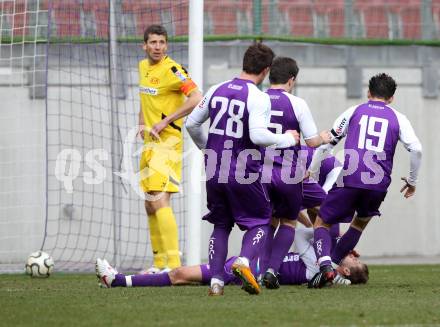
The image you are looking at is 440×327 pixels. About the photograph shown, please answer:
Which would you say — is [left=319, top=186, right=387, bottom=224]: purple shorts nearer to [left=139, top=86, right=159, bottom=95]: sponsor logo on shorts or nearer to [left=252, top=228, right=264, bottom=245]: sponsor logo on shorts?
[left=252, top=228, right=264, bottom=245]: sponsor logo on shorts

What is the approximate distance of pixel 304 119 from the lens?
24.3 ft

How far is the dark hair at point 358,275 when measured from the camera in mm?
8102

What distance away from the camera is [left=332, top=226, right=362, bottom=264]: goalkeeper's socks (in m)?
7.88

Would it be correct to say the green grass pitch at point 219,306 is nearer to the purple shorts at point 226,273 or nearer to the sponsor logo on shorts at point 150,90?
the purple shorts at point 226,273

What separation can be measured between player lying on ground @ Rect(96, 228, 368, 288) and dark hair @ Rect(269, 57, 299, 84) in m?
1.36

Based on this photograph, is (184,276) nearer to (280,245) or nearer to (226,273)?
(226,273)

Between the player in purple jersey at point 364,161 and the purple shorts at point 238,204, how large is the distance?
1058mm

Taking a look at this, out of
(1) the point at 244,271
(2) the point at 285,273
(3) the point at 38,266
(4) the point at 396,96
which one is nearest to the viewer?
(1) the point at 244,271

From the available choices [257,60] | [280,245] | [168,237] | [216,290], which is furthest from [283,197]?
[168,237]

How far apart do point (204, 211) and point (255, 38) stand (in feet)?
7.34

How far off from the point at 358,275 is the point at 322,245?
2.02ft

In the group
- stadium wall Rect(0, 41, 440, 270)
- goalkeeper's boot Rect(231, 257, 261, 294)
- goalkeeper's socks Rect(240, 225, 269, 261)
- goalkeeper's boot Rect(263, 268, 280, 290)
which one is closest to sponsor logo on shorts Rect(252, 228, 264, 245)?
goalkeeper's socks Rect(240, 225, 269, 261)

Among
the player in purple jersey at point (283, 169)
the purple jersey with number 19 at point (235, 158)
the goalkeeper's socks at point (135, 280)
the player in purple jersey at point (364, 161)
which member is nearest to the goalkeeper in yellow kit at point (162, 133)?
the goalkeeper's socks at point (135, 280)

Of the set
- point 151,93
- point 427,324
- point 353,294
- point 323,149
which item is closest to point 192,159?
point 151,93
